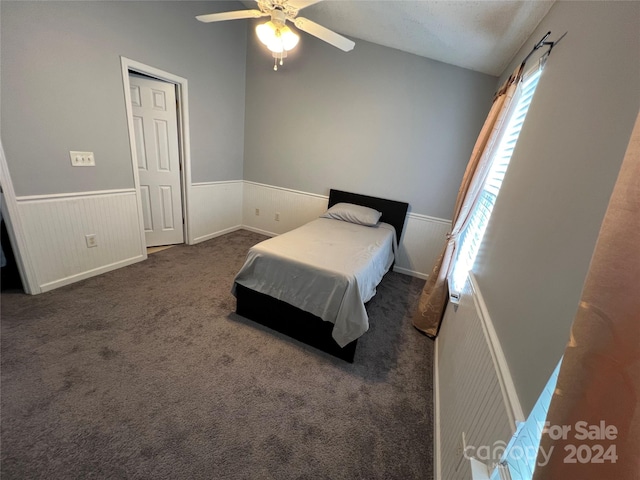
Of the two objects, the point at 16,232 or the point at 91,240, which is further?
the point at 91,240

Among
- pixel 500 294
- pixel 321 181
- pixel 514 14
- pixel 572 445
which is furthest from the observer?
pixel 321 181

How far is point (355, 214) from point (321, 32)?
5.81 ft

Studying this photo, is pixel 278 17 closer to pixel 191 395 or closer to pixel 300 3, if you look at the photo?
pixel 300 3

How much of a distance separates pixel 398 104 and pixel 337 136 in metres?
0.82

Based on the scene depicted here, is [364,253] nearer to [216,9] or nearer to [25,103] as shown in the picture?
[25,103]

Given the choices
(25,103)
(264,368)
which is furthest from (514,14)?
(25,103)

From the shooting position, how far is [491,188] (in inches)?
72.3

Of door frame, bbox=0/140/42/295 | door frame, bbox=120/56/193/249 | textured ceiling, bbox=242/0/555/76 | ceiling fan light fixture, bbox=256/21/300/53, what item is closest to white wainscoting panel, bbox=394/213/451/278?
textured ceiling, bbox=242/0/555/76

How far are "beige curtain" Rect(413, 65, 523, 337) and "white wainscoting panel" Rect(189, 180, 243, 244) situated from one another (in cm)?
296

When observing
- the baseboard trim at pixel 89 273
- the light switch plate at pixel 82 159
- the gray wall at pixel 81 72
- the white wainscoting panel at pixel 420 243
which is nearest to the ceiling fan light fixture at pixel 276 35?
the gray wall at pixel 81 72

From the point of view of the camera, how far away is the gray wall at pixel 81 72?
1782 millimetres

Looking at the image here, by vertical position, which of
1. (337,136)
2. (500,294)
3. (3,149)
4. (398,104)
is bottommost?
(500,294)

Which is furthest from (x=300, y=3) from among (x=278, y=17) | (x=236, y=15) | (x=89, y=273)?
(x=89, y=273)

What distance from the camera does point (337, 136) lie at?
11.0 feet
